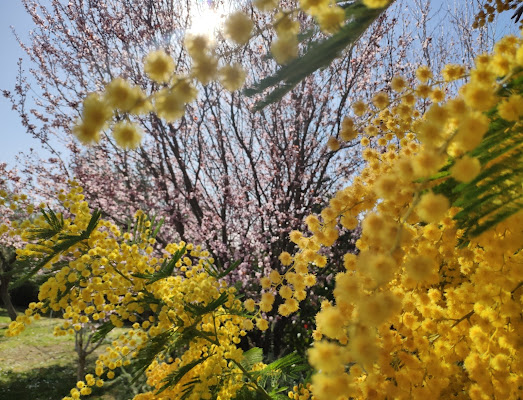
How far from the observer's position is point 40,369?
7.69 meters

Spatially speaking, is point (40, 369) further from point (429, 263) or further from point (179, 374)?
point (429, 263)

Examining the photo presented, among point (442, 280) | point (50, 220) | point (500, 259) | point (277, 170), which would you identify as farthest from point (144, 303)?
point (277, 170)

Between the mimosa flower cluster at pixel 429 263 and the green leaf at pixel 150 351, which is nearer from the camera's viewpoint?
the mimosa flower cluster at pixel 429 263

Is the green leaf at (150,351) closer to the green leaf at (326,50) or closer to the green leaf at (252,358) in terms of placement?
the green leaf at (252,358)

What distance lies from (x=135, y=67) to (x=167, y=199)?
94.6 inches

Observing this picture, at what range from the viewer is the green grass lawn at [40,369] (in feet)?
20.6

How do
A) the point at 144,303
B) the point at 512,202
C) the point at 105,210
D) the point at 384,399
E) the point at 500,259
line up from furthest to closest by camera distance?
the point at 105,210
the point at 144,303
the point at 384,399
the point at 500,259
the point at 512,202

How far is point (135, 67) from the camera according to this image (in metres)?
6.45

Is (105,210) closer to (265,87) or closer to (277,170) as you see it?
(277,170)

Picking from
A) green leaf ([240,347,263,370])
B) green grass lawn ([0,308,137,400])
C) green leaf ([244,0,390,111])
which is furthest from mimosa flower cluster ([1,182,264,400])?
green grass lawn ([0,308,137,400])

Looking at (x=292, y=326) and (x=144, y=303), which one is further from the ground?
(x=292, y=326)

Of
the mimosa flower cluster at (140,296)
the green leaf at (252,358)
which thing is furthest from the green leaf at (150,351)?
the green leaf at (252,358)

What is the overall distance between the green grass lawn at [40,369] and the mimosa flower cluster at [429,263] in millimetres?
5013

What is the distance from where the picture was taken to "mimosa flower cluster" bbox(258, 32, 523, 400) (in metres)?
0.51
